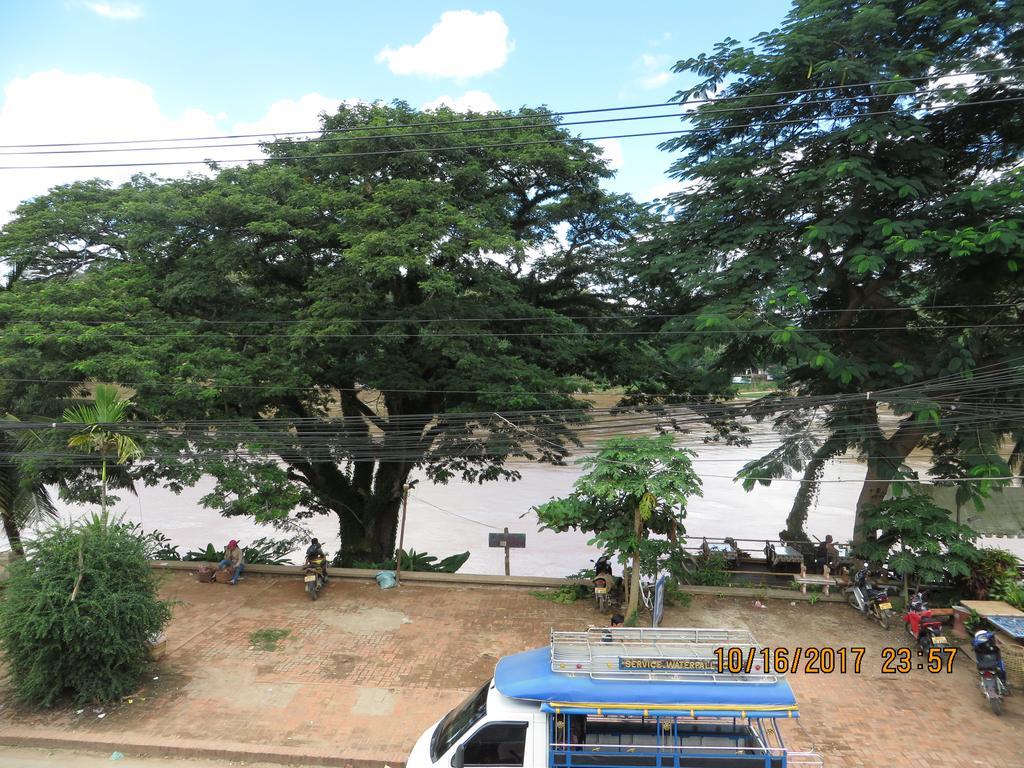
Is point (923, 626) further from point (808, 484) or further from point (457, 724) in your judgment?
point (457, 724)

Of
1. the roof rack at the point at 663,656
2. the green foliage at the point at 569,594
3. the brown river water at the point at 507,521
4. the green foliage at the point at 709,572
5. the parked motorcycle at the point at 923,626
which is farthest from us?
the brown river water at the point at 507,521

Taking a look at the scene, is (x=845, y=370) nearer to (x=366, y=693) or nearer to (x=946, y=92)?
(x=946, y=92)

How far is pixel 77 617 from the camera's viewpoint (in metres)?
7.81

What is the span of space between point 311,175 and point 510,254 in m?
5.97

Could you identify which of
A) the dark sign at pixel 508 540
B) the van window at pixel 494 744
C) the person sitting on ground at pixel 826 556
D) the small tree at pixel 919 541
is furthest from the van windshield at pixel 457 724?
the person sitting on ground at pixel 826 556

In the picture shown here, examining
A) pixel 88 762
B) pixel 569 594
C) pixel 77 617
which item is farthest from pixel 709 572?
pixel 77 617

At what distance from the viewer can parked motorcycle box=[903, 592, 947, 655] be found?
9.19m

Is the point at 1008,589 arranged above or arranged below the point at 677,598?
above

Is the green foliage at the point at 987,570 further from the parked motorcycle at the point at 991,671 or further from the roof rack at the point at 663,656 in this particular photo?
the roof rack at the point at 663,656

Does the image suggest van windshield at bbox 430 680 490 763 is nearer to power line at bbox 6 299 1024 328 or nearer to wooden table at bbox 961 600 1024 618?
power line at bbox 6 299 1024 328

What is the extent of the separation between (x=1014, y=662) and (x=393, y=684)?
8655 millimetres

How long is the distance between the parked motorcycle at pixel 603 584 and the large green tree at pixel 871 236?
3.07 metres

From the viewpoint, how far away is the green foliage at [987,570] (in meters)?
10.8

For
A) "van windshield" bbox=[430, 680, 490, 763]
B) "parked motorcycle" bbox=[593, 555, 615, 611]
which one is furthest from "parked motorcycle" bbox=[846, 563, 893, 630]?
"van windshield" bbox=[430, 680, 490, 763]
